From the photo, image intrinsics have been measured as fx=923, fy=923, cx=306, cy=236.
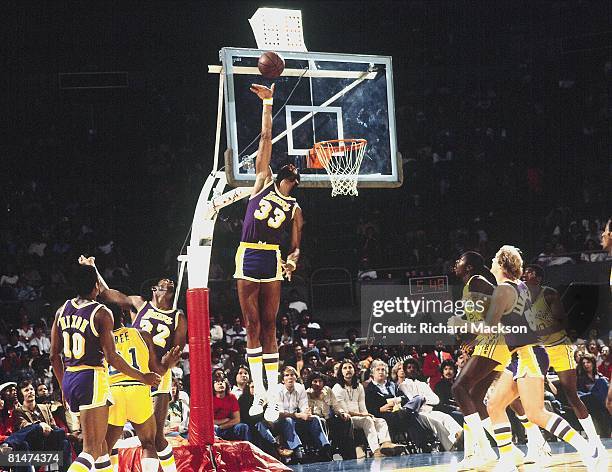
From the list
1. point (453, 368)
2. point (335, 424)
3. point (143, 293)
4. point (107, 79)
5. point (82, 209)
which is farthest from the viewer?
point (107, 79)

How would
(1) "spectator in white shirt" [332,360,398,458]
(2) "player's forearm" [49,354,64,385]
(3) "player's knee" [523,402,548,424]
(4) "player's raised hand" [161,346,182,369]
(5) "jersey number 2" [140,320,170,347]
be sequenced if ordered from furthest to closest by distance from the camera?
(1) "spectator in white shirt" [332,360,398,458] < (5) "jersey number 2" [140,320,170,347] < (4) "player's raised hand" [161,346,182,369] < (3) "player's knee" [523,402,548,424] < (2) "player's forearm" [49,354,64,385]

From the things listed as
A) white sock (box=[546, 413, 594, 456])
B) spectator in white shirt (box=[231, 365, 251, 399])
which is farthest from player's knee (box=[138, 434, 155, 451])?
white sock (box=[546, 413, 594, 456])

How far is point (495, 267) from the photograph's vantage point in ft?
28.9

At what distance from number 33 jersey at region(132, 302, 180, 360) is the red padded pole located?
236mm

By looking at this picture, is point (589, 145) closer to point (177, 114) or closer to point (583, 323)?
point (583, 323)

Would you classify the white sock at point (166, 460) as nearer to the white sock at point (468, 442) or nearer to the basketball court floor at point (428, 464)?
the basketball court floor at point (428, 464)

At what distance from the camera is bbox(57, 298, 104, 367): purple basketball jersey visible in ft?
25.0

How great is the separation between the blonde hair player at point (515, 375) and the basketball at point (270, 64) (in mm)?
2727

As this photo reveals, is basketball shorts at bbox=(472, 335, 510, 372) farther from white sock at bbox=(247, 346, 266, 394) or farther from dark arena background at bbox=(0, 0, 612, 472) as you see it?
dark arena background at bbox=(0, 0, 612, 472)

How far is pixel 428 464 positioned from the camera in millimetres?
9969

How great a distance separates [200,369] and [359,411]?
314 centimetres

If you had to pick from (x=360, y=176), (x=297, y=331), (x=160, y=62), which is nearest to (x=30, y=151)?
(x=160, y=62)

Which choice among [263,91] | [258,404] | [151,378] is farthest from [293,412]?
[263,91]

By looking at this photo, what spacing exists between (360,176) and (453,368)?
434 cm
